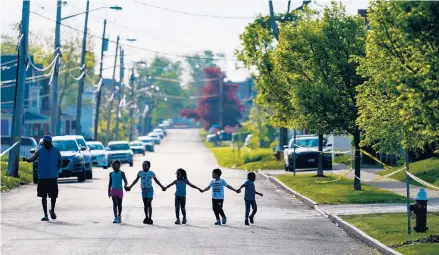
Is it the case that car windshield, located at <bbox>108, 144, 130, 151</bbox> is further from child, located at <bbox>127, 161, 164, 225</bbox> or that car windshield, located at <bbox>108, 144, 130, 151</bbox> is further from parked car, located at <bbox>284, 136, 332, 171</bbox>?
child, located at <bbox>127, 161, 164, 225</bbox>

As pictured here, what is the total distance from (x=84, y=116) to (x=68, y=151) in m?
111

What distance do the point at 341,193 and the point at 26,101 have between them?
2689 inches

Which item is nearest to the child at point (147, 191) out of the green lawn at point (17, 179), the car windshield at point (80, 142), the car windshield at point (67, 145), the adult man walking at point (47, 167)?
the adult man walking at point (47, 167)

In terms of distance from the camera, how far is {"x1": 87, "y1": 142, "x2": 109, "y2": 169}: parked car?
61.7m

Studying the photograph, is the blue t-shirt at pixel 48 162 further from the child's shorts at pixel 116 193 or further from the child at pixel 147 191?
the child at pixel 147 191

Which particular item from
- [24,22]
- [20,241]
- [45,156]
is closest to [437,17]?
[20,241]

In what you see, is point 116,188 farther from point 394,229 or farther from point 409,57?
point 409,57

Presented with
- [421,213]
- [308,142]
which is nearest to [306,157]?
[308,142]

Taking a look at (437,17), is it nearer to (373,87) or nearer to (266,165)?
(373,87)

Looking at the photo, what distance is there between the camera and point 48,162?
2503 centimetres

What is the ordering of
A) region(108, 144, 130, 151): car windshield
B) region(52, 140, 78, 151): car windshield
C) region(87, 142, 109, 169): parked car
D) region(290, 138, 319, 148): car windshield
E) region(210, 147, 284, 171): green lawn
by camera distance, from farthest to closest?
region(108, 144, 130, 151): car windshield → region(210, 147, 284, 171): green lawn → region(87, 142, 109, 169): parked car → region(290, 138, 319, 148): car windshield → region(52, 140, 78, 151): car windshield

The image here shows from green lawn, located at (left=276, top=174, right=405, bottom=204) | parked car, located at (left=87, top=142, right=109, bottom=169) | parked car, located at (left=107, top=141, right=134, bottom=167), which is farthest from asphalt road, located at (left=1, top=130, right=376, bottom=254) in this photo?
parked car, located at (left=107, top=141, right=134, bottom=167)

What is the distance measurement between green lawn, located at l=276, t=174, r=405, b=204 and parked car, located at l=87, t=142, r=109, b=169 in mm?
21612

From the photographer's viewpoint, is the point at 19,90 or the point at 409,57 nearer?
the point at 409,57
